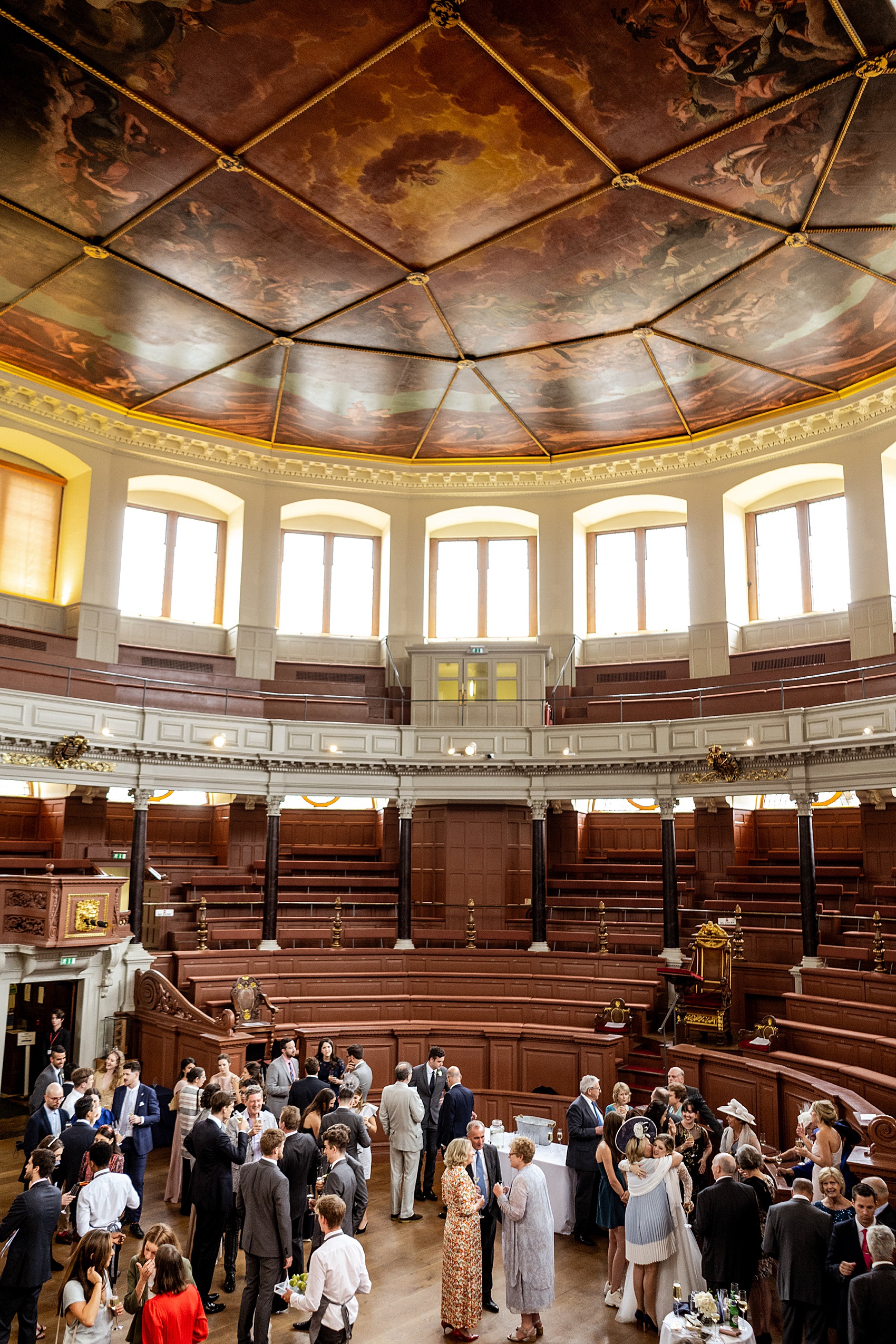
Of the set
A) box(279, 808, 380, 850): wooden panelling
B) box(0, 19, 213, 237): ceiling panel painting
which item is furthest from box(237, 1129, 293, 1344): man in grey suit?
box(279, 808, 380, 850): wooden panelling

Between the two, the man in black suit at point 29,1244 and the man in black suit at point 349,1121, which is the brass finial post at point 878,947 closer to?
the man in black suit at point 349,1121

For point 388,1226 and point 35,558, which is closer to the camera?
point 388,1226

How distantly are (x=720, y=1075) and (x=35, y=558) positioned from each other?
14.8m

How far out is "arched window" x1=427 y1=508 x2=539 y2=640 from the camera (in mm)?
Answer: 20906

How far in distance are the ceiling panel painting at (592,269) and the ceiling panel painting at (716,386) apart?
4.39ft

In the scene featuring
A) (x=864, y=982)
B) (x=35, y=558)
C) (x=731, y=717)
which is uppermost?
(x=35, y=558)

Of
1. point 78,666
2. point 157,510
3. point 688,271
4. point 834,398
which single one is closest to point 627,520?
point 834,398

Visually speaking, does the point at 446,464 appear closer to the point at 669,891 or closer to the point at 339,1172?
the point at 669,891

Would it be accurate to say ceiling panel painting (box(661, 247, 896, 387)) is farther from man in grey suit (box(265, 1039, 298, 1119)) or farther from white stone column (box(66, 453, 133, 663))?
man in grey suit (box(265, 1039, 298, 1119))

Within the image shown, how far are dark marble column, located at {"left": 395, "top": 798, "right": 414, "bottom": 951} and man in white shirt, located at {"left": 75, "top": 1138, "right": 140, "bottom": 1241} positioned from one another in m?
10.3

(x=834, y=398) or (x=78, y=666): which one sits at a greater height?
(x=834, y=398)

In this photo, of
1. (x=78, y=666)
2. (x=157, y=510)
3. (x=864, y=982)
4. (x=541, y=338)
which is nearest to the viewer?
(x=864, y=982)

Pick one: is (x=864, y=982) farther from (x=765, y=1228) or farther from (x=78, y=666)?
(x=78, y=666)

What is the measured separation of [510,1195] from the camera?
6840 mm
